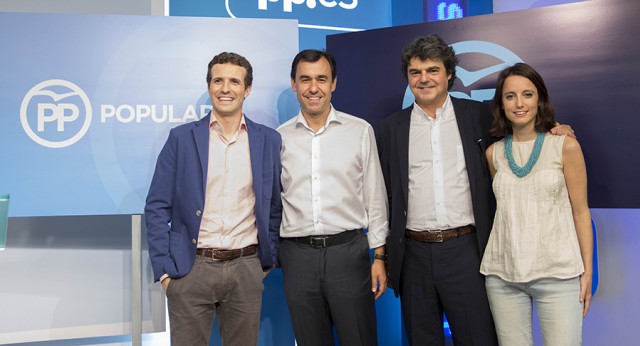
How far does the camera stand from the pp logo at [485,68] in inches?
127

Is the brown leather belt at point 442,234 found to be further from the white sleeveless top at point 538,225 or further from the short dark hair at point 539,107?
the short dark hair at point 539,107

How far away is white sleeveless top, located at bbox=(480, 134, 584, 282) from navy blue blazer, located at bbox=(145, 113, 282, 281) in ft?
3.74

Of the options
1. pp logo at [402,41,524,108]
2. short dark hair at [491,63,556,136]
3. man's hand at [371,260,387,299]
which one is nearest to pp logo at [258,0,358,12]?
pp logo at [402,41,524,108]

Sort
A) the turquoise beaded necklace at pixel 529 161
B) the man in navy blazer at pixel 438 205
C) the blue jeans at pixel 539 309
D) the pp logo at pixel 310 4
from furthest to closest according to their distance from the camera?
the pp logo at pixel 310 4
the man in navy blazer at pixel 438 205
the turquoise beaded necklace at pixel 529 161
the blue jeans at pixel 539 309

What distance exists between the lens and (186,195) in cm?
273

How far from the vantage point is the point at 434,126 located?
9.32 feet

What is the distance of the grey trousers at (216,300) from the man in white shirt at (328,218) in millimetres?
199

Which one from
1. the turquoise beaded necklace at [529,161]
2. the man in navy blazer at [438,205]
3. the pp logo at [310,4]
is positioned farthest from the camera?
the pp logo at [310,4]

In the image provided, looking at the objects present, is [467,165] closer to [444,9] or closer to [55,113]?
[444,9]

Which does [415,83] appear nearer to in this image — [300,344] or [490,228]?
[490,228]

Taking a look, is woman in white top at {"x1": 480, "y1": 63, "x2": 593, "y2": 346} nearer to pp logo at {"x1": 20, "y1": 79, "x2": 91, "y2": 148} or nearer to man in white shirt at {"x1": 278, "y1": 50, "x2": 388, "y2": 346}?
man in white shirt at {"x1": 278, "y1": 50, "x2": 388, "y2": 346}

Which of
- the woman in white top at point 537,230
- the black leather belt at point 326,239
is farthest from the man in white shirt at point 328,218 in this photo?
the woman in white top at point 537,230

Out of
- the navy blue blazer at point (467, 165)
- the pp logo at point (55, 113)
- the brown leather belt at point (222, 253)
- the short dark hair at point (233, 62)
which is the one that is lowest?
the brown leather belt at point (222, 253)

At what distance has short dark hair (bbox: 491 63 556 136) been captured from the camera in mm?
2566
